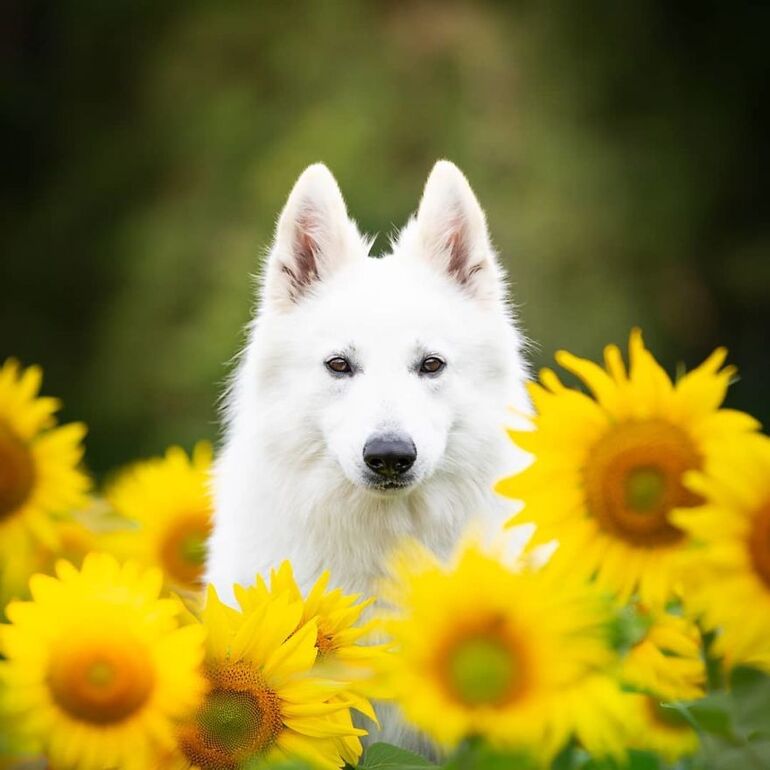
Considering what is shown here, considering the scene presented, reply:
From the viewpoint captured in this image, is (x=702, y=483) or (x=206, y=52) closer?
(x=702, y=483)

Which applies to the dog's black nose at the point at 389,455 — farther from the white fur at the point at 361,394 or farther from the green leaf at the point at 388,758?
the green leaf at the point at 388,758

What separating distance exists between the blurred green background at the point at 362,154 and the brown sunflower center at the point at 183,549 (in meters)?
7.27

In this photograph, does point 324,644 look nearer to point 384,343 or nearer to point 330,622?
point 330,622

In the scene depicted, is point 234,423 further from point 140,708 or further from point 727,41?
point 727,41

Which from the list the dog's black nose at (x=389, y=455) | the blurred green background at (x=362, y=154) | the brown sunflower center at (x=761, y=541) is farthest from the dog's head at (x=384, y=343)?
the blurred green background at (x=362, y=154)

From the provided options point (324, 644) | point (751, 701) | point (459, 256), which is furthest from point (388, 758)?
point (459, 256)

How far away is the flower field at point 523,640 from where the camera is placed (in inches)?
38.0

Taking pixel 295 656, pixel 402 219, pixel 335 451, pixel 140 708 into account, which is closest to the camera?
pixel 140 708

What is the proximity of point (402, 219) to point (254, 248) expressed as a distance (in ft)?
4.44

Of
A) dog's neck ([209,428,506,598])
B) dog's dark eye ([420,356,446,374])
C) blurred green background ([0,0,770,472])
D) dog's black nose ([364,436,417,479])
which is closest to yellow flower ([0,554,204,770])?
dog's black nose ([364,436,417,479])

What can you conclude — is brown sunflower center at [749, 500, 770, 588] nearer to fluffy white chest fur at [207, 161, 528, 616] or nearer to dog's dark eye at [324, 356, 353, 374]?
fluffy white chest fur at [207, 161, 528, 616]

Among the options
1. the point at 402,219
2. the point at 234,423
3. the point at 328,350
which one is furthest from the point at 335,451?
the point at 402,219

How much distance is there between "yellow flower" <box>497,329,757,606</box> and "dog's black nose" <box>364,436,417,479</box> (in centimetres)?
163

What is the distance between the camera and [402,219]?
9727 millimetres
